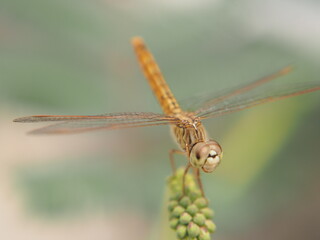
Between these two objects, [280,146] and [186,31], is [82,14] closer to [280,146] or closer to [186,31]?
[186,31]

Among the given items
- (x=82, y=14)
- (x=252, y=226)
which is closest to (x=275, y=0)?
(x=82, y=14)

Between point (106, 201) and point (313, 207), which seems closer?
point (106, 201)

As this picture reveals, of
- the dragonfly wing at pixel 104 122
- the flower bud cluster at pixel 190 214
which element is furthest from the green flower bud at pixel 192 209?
the dragonfly wing at pixel 104 122

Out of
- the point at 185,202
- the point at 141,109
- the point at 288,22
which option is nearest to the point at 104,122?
the point at 185,202

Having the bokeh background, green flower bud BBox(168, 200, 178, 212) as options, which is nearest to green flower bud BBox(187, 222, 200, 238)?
green flower bud BBox(168, 200, 178, 212)

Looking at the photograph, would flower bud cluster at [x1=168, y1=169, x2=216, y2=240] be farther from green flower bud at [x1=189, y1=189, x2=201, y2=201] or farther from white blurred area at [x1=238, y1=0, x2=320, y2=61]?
white blurred area at [x1=238, y1=0, x2=320, y2=61]
